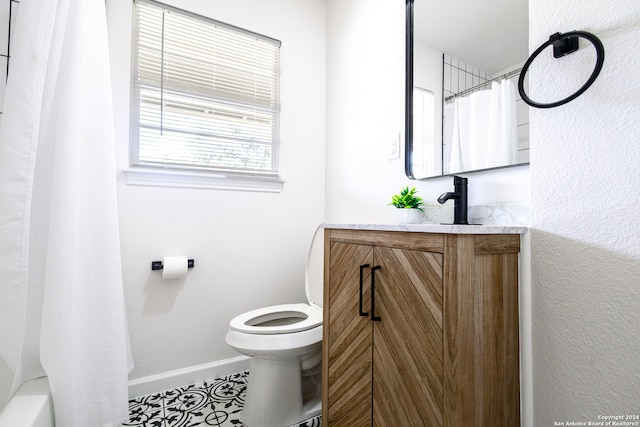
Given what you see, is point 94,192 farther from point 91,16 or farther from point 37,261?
point 91,16

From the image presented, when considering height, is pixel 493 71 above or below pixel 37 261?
above

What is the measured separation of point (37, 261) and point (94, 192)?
245mm

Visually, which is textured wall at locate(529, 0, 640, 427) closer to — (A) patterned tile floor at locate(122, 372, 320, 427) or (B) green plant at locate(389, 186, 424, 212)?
(B) green plant at locate(389, 186, 424, 212)

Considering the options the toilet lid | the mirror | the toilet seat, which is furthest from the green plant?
the toilet seat

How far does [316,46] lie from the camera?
79.0 inches

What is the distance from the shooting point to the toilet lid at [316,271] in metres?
1.55

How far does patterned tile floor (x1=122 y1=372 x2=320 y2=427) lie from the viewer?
50.5 inches

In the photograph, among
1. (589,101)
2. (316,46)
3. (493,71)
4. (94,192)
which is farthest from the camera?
(316,46)

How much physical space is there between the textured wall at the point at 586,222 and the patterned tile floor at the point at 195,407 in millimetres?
1034

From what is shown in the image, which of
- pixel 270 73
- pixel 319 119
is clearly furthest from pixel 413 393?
pixel 270 73

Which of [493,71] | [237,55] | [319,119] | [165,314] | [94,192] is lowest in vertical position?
[165,314]

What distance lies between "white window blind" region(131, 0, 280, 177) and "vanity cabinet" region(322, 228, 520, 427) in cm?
108

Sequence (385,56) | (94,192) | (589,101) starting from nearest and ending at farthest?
(589,101) < (94,192) < (385,56)

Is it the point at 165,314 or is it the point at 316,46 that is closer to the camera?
the point at 165,314
